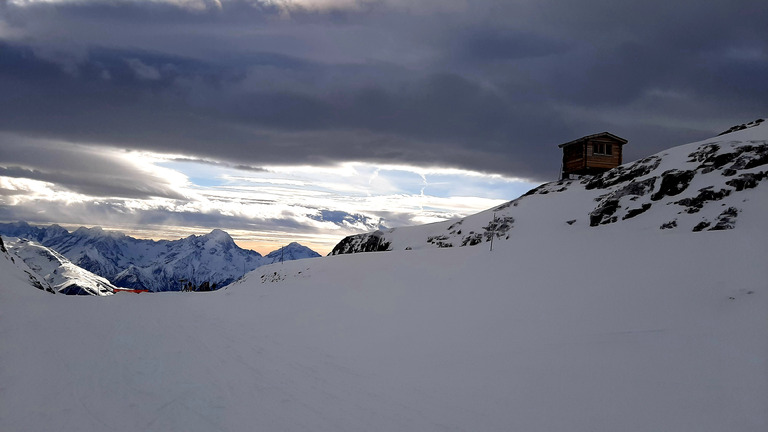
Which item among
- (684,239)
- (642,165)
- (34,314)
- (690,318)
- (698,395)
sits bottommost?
(34,314)

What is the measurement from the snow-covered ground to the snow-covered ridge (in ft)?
2.50

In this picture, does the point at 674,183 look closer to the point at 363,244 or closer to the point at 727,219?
the point at 727,219

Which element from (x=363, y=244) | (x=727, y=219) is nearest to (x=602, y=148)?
(x=363, y=244)

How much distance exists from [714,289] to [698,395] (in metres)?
5.37

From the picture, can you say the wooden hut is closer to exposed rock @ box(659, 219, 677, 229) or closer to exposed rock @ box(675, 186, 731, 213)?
exposed rock @ box(675, 186, 731, 213)

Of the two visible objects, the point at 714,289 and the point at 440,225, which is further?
the point at 440,225

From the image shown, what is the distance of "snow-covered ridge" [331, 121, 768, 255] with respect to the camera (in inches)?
772

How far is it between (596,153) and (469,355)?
40.3 meters

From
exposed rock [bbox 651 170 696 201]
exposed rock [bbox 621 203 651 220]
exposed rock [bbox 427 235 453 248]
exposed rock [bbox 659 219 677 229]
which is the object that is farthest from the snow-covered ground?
exposed rock [bbox 427 235 453 248]

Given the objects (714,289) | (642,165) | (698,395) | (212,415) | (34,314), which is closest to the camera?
(698,395)

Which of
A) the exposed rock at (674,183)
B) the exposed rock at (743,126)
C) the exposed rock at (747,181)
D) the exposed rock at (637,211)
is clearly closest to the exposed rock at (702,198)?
the exposed rock at (747,181)

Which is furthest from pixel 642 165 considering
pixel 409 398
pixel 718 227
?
pixel 409 398

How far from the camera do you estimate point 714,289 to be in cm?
1082

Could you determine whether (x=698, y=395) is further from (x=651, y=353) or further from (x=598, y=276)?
(x=598, y=276)
